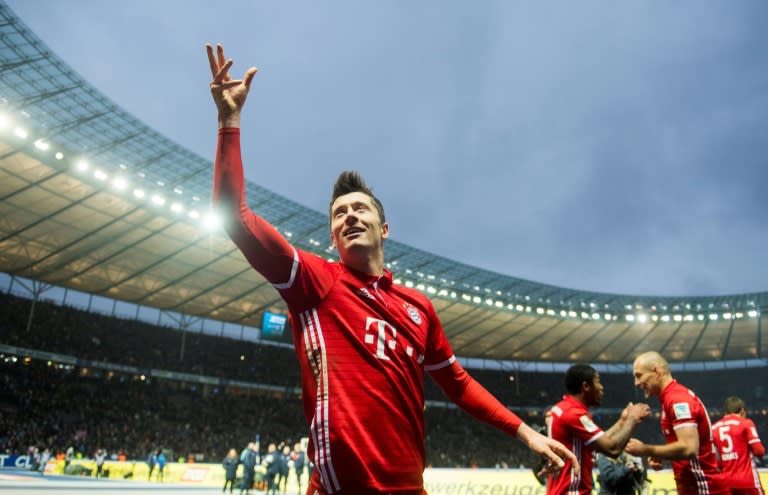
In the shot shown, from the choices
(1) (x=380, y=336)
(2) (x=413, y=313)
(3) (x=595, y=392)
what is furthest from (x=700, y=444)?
(1) (x=380, y=336)

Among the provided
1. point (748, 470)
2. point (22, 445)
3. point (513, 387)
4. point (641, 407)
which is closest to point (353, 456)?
point (641, 407)

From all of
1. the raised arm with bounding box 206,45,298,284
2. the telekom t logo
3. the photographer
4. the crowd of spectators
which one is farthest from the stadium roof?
the telekom t logo

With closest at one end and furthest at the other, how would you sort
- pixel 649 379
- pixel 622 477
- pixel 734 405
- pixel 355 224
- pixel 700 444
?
pixel 355 224, pixel 700 444, pixel 649 379, pixel 622 477, pixel 734 405

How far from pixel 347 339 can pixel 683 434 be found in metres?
4.36

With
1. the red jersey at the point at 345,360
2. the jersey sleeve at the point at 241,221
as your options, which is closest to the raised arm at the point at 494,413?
the red jersey at the point at 345,360

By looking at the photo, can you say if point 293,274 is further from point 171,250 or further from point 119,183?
point 171,250

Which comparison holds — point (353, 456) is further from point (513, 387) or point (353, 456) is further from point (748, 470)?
point (513, 387)

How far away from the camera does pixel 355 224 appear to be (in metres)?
2.37

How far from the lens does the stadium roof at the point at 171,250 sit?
20734 millimetres

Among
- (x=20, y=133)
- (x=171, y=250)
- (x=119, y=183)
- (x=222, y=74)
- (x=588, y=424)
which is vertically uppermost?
(x=20, y=133)

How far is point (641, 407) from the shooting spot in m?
3.91

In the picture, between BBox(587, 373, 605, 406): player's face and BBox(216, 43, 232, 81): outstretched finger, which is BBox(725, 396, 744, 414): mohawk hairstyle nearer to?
BBox(587, 373, 605, 406): player's face

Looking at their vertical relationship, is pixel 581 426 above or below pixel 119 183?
below

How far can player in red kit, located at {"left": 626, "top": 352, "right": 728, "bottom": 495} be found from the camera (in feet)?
15.9
